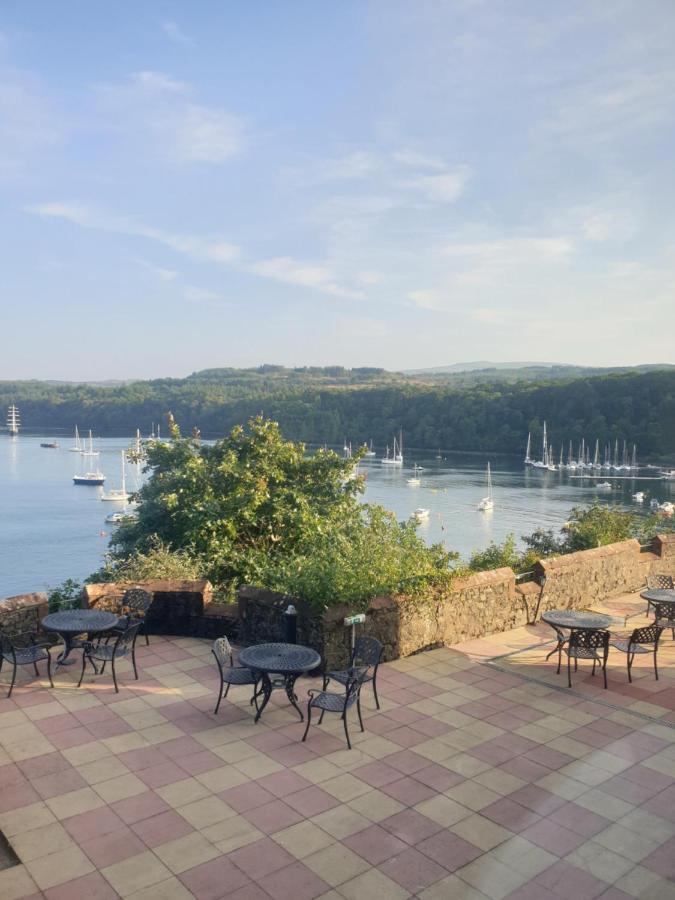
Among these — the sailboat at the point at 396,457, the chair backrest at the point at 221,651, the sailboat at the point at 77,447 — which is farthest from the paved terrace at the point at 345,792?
the sailboat at the point at 77,447

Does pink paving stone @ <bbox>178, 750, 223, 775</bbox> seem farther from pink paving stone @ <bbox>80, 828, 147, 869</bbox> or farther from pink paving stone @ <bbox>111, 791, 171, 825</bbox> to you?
pink paving stone @ <bbox>80, 828, 147, 869</bbox>

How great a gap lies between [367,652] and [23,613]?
4.21 meters

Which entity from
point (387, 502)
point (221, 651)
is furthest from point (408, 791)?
point (387, 502)

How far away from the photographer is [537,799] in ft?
19.0

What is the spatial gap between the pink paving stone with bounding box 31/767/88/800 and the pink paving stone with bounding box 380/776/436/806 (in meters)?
2.43

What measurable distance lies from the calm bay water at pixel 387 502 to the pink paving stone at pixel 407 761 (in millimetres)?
25884

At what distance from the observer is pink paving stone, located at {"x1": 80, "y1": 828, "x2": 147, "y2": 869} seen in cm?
490

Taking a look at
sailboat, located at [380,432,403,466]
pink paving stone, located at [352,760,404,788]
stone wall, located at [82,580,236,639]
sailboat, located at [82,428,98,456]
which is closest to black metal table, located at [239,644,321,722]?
pink paving stone, located at [352,760,404,788]

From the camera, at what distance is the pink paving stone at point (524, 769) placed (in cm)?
619

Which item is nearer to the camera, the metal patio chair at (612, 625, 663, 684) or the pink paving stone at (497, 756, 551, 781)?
the pink paving stone at (497, 756, 551, 781)

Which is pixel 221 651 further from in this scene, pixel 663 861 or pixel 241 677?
pixel 663 861

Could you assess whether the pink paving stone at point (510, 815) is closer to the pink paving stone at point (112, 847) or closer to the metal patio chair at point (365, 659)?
the metal patio chair at point (365, 659)

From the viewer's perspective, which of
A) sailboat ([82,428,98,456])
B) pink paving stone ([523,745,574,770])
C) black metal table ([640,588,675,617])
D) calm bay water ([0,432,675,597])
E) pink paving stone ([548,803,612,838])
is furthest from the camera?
sailboat ([82,428,98,456])

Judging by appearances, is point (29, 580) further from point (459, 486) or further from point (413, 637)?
point (459, 486)
